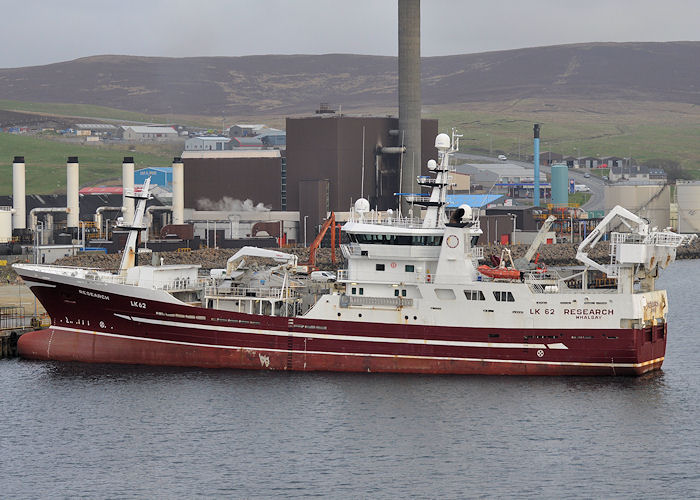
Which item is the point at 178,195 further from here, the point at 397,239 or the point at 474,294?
the point at 474,294

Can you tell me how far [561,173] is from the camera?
175500 mm

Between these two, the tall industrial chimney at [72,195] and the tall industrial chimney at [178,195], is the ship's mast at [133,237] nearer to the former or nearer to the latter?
the tall industrial chimney at [72,195]

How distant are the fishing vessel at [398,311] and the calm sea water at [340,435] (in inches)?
40.9

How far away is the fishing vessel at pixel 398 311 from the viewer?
53.6m

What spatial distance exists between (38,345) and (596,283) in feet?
145

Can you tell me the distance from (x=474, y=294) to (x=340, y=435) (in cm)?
1173

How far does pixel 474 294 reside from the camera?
54.1 metres

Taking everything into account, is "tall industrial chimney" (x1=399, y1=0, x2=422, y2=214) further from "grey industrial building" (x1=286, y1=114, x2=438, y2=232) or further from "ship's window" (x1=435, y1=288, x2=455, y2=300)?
"ship's window" (x1=435, y1=288, x2=455, y2=300)

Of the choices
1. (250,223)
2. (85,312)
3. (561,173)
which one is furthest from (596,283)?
(561,173)

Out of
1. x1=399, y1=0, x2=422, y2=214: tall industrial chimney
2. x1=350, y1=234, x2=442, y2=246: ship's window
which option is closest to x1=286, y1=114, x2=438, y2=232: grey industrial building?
x1=399, y1=0, x2=422, y2=214: tall industrial chimney

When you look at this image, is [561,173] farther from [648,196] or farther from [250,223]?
[250,223]

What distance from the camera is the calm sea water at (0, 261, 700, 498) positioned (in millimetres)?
39875

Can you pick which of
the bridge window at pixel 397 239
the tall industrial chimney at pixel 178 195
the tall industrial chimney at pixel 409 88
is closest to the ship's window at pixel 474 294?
the bridge window at pixel 397 239

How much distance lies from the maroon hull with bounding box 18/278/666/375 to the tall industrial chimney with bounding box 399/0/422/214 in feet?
224
